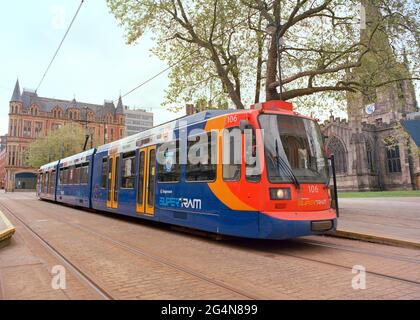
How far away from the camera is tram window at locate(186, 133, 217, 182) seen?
8.29 metres

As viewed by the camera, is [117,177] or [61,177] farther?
[61,177]

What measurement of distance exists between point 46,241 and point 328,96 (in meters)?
15.9

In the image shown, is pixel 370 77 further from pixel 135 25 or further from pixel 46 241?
pixel 46 241

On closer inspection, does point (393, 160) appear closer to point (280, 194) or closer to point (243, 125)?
point (280, 194)

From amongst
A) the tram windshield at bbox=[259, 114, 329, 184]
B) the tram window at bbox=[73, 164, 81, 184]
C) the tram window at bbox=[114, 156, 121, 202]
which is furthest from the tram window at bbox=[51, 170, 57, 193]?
the tram windshield at bbox=[259, 114, 329, 184]

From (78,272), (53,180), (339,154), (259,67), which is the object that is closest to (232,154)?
(78,272)

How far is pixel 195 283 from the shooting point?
194 inches

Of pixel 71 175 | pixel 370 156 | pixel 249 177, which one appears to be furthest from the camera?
pixel 370 156

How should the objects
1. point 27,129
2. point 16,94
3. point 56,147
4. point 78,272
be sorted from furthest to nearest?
1. point 27,129
2. point 16,94
3. point 56,147
4. point 78,272

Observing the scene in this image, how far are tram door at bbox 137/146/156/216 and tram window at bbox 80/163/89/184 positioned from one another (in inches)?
275

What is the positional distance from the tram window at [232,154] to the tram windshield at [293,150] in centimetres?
61

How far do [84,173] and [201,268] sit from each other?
45.6 feet

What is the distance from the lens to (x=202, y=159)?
870cm


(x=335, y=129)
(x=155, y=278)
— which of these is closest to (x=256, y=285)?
(x=155, y=278)
